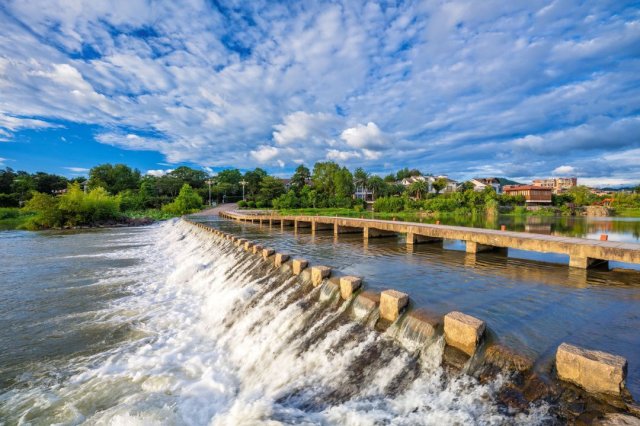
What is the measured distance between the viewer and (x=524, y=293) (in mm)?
7238

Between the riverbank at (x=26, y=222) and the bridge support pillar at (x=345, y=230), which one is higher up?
the bridge support pillar at (x=345, y=230)

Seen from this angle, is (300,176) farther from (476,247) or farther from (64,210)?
(476,247)

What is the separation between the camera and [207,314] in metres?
8.86

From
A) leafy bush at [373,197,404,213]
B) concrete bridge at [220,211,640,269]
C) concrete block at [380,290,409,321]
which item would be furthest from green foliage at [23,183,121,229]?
leafy bush at [373,197,404,213]

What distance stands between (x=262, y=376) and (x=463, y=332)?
342 cm

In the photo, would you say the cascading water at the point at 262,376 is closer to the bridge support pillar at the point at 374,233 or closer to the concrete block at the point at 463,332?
the concrete block at the point at 463,332

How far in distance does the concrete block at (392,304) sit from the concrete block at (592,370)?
2.31m

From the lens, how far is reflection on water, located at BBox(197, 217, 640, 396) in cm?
475

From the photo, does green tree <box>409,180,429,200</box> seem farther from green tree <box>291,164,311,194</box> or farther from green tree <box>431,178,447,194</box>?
green tree <box>291,164,311,194</box>

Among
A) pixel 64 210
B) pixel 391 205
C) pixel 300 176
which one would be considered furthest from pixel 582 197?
pixel 64 210

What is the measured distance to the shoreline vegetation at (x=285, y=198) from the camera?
191 feet

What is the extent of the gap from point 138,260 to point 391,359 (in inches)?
688

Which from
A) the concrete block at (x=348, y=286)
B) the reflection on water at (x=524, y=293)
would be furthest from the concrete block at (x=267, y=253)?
the concrete block at (x=348, y=286)

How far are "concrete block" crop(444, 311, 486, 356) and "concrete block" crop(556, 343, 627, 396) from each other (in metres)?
0.89
